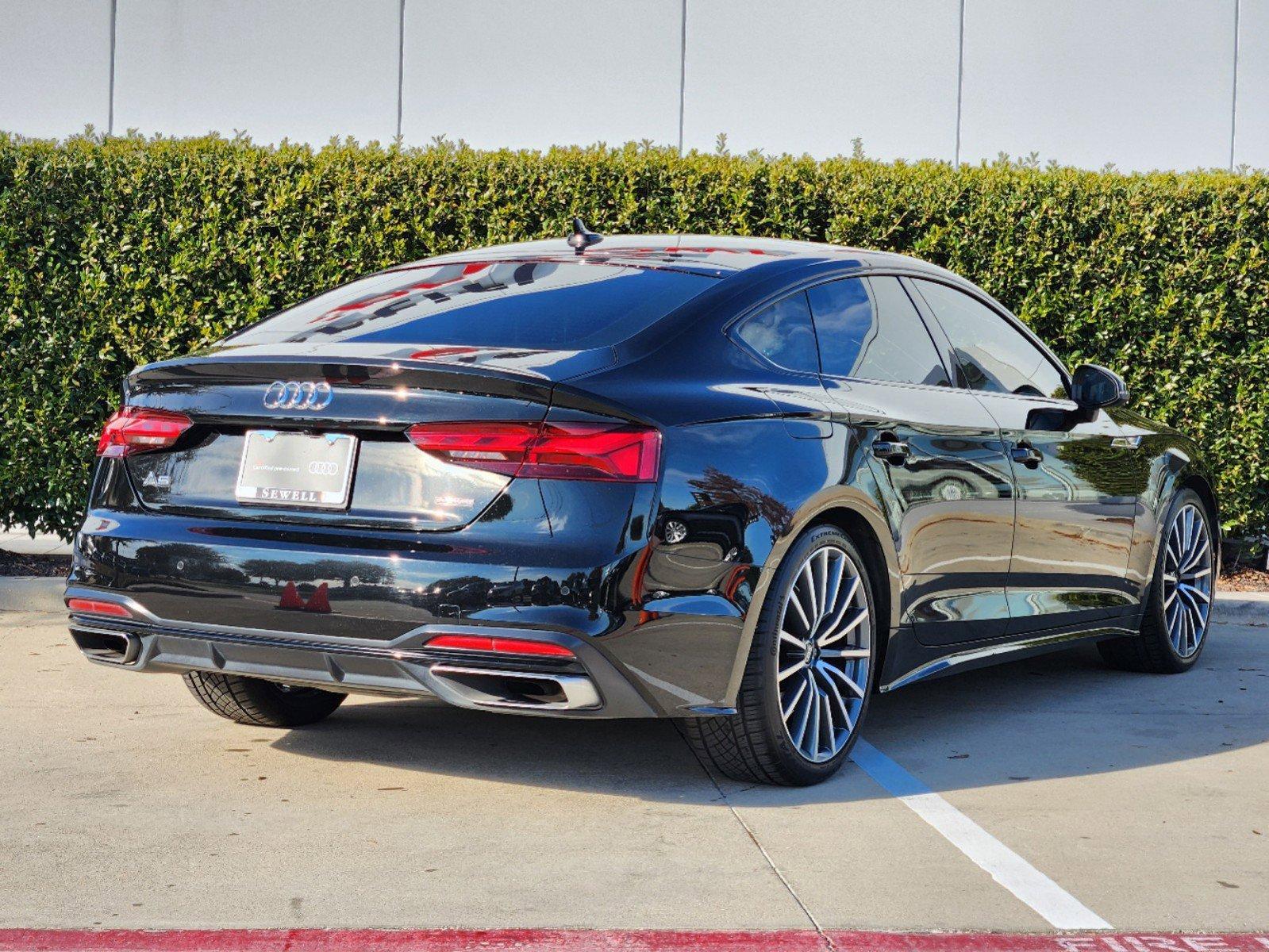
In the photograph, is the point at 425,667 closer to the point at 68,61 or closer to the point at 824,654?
the point at 824,654

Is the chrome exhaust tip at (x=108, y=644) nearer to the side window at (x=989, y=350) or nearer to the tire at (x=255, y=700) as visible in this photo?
the tire at (x=255, y=700)

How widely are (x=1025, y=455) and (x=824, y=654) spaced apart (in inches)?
55.0

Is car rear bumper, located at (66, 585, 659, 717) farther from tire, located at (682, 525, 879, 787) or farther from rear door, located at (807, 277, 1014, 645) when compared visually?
rear door, located at (807, 277, 1014, 645)

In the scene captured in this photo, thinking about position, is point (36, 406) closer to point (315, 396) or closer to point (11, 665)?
point (11, 665)

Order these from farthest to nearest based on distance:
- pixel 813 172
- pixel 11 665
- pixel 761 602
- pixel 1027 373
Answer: pixel 813 172 → pixel 11 665 → pixel 1027 373 → pixel 761 602

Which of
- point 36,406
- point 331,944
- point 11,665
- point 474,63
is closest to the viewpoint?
point 331,944

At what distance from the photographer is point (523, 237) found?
8.85 m

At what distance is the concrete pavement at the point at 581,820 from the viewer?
3.65 metres

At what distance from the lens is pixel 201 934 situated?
3.39 meters

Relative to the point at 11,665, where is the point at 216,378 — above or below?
above

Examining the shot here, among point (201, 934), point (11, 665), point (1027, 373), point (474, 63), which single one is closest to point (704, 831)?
point (201, 934)

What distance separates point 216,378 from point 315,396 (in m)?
0.37

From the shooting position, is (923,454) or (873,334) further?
(873,334)

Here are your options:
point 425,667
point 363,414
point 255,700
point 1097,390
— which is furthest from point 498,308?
point 1097,390
